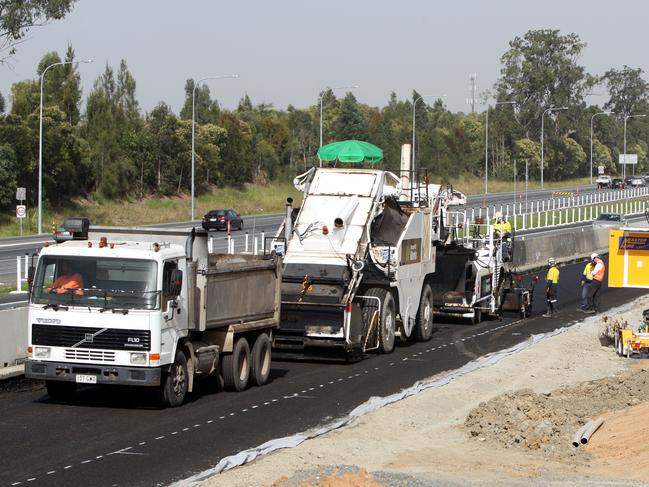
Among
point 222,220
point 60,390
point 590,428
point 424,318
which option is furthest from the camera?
point 222,220

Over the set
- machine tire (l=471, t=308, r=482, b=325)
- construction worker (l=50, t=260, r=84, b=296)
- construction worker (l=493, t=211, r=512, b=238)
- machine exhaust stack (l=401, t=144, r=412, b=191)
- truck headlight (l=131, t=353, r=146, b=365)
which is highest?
machine exhaust stack (l=401, t=144, r=412, b=191)

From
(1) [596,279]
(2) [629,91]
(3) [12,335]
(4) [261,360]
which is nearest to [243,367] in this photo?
(4) [261,360]

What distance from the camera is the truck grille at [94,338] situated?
1581 cm

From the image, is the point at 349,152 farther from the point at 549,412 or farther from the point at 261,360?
the point at 549,412

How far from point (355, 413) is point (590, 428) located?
3.17m

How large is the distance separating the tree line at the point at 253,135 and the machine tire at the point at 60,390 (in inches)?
972

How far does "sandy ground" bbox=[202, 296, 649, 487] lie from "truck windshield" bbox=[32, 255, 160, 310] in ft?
10.9

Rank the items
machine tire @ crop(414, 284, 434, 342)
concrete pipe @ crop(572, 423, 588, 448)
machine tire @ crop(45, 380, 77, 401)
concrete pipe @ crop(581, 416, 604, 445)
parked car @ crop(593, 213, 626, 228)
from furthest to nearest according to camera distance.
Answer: parked car @ crop(593, 213, 626, 228)
machine tire @ crop(414, 284, 434, 342)
machine tire @ crop(45, 380, 77, 401)
concrete pipe @ crop(581, 416, 604, 445)
concrete pipe @ crop(572, 423, 588, 448)

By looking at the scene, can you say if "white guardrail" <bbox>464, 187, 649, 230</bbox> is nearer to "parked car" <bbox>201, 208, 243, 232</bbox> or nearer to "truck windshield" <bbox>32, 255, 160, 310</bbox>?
"parked car" <bbox>201, 208, 243, 232</bbox>

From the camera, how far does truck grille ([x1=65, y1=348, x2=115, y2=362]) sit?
15.9 meters

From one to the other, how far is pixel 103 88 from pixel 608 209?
3606 cm

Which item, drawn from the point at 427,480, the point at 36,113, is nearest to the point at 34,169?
the point at 36,113

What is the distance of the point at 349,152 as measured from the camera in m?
26.0

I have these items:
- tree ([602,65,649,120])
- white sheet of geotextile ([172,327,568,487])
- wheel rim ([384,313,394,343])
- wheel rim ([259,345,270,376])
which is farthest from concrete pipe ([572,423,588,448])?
tree ([602,65,649,120])
